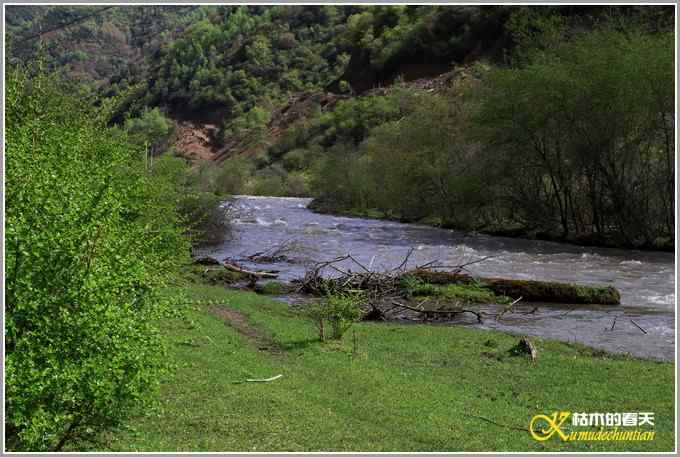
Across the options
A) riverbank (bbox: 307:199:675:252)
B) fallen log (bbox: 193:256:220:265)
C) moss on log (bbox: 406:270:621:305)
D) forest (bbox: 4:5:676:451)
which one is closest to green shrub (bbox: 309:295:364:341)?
forest (bbox: 4:5:676:451)

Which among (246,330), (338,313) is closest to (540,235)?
(338,313)

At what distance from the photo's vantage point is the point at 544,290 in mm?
25500

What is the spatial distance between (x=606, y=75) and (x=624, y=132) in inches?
149

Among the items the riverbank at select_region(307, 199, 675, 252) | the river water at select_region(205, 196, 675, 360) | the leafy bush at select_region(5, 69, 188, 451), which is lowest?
the riverbank at select_region(307, 199, 675, 252)

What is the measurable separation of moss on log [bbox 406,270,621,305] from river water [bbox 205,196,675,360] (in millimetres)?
624

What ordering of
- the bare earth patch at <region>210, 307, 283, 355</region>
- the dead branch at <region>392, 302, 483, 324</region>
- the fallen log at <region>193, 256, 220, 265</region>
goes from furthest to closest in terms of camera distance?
the fallen log at <region>193, 256, 220, 265</region>
the dead branch at <region>392, 302, 483, 324</region>
the bare earth patch at <region>210, 307, 283, 355</region>

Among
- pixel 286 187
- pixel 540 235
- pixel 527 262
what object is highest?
pixel 527 262

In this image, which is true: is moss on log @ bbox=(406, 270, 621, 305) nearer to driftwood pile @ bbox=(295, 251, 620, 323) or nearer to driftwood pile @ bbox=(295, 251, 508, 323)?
driftwood pile @ bbox=(295, 251, 620, 323)

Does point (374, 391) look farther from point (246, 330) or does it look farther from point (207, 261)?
point (207, 261)

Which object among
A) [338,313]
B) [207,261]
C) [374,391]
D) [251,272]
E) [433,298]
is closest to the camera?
[374,391]

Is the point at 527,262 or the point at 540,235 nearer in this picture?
the point at 527,262

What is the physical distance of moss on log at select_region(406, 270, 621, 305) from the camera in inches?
976

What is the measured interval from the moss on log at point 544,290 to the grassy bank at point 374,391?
650 centimetres

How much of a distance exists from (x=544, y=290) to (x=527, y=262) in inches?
395
